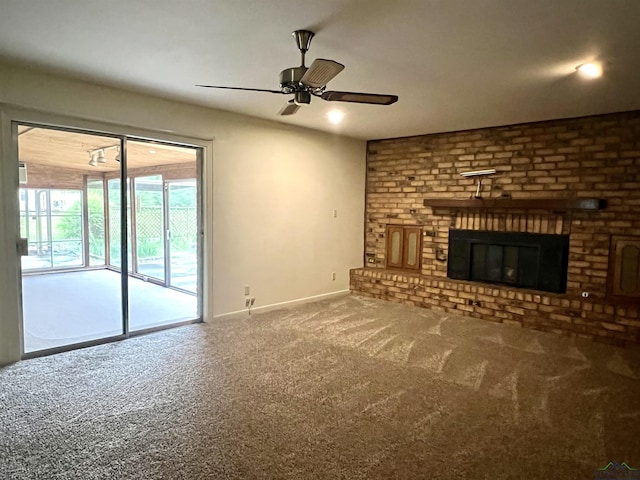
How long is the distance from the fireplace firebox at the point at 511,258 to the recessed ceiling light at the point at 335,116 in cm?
212

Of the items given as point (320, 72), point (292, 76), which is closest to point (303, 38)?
point (292, 76)

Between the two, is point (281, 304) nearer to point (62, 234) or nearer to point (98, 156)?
point (62, 234)

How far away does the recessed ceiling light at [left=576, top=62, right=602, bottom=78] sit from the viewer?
2939 mm

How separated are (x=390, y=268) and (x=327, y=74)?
4218 millimetres

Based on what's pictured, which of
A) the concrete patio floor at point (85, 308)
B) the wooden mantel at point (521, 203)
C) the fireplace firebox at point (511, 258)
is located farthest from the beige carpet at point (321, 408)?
the wooden mantel at point (521, 203)

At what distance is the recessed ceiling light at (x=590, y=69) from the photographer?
2.94 meters

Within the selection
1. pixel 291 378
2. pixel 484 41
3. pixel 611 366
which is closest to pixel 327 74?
pixel 484 41

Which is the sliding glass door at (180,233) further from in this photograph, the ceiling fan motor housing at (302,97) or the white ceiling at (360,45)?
the ceiling fan motor housing at (302,97)

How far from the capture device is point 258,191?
498 cm

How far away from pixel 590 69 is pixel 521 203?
2.01 meters

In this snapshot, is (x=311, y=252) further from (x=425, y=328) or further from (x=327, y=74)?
(x=327, y=74)

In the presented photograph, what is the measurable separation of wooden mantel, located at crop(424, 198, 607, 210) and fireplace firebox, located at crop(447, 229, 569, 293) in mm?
349

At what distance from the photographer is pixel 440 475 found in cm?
207

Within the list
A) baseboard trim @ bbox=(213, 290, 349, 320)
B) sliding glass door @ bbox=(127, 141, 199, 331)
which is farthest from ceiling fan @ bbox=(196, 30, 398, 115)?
baseboard trim @ bbox=(213, 290, 349, 320)
